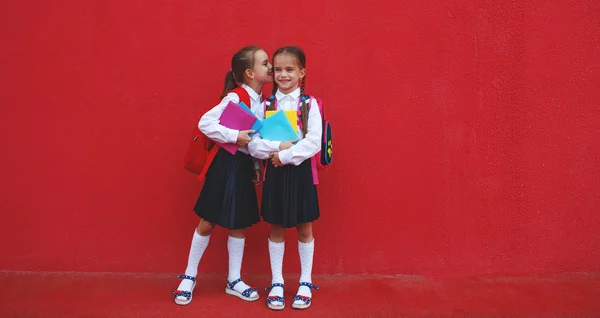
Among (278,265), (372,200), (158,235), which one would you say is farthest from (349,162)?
(158,235)

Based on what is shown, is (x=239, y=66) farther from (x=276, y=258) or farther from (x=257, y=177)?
(x=276, y=258)

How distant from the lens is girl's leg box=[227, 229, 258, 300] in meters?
3.18

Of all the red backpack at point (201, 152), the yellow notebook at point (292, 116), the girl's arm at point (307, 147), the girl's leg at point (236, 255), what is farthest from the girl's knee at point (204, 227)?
the yellow notebook at point (292, 116)

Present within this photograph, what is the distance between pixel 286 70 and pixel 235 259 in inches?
42.4

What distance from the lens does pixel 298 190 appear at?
3.02 metres

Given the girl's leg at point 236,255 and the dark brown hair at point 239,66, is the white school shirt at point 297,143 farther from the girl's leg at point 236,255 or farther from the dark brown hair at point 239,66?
the girl's leg at point 236,255

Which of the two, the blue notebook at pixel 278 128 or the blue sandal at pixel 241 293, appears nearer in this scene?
the blue notebook at pixel 278 128

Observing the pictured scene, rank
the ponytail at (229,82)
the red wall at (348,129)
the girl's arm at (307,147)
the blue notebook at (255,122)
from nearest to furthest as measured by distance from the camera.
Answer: the girl's arm at (307,147) < the blue notebook at (255,122) < the ponytail at (229,82) < the red wall at (348,129)

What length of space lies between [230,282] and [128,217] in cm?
75

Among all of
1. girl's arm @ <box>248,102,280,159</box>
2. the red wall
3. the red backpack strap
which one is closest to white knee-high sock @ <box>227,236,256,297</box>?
the red wall

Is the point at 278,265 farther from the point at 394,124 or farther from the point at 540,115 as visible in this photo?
the point at 540,115

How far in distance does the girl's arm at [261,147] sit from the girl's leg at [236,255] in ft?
1.61

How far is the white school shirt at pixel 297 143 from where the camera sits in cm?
288

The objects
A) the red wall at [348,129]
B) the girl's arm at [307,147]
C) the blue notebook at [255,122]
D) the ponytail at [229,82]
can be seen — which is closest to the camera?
the girl's arm at [307,147]
